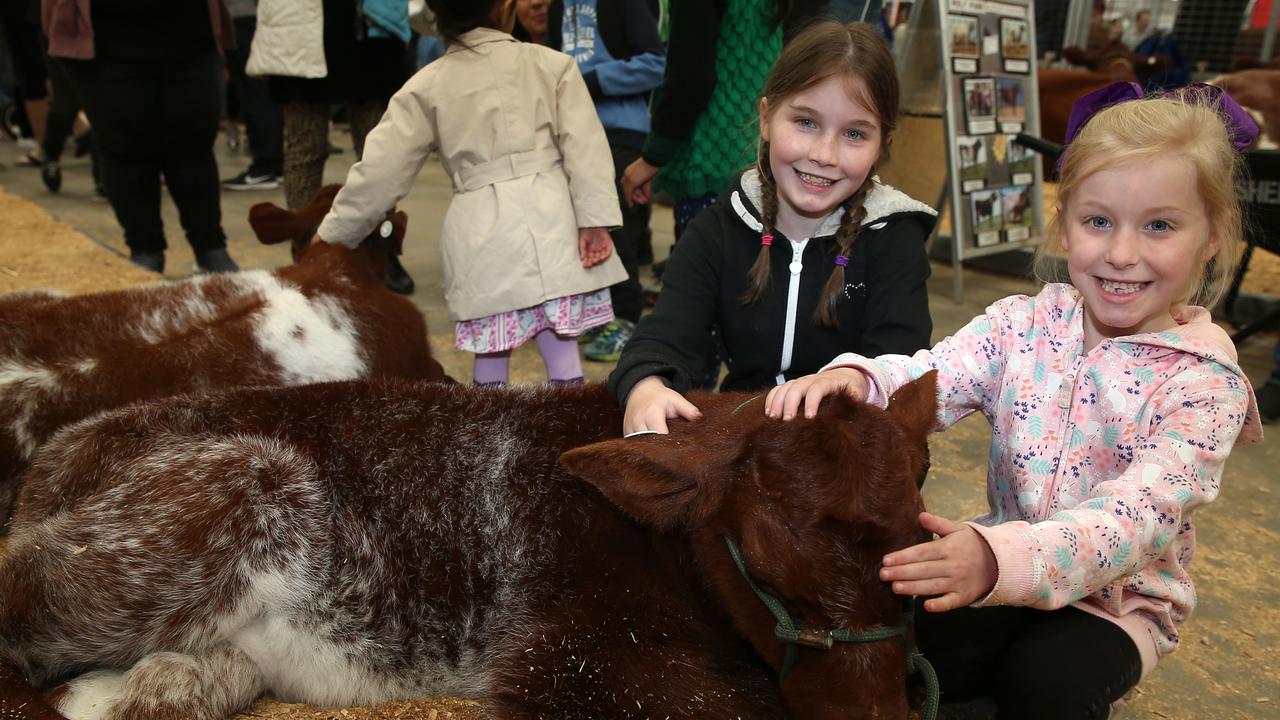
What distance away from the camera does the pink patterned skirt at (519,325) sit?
3947 mm

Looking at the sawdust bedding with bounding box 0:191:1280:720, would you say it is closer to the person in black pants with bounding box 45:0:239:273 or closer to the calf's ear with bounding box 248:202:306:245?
the person in black pants with bounding box 45:0:239:273

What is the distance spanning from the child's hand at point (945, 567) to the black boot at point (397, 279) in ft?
17.0

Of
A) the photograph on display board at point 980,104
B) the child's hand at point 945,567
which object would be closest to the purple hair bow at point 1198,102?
the child's hand at point 945,567

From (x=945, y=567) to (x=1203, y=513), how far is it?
2681 mm

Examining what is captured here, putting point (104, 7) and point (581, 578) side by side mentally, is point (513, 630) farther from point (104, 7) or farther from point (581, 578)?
point (104, 7)

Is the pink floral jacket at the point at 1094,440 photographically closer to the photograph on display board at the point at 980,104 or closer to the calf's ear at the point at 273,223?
the calf's ear at the point at 273,223

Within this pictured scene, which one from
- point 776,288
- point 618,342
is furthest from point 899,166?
point 776,288

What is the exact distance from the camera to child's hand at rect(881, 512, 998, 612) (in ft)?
5.56

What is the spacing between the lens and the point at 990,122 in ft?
22.6

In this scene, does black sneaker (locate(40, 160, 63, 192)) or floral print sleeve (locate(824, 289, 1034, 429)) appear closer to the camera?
floral print sleeve (locate(824, 289, 1034, 429))

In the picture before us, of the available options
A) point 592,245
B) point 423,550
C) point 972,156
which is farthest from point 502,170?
point 972,156

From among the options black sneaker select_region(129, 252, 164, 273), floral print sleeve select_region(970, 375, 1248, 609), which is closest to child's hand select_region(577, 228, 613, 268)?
floral print sleeve select_region(970, 375, 1248, 609)

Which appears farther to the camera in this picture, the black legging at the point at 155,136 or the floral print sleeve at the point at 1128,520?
the black legging at the point at 155,136

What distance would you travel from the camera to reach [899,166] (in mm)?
7453
